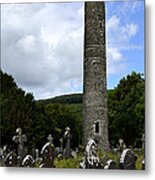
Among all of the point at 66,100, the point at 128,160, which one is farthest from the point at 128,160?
the point at 66,100

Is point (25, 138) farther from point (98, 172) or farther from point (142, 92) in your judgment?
point (142, 92)

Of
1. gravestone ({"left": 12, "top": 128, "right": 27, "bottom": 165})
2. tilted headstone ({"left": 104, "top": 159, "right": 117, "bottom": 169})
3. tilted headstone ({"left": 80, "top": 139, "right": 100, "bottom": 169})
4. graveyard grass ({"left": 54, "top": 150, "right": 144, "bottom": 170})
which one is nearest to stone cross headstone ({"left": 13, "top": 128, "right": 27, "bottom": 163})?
gravestone ({"left": 12, "top": 128, "right": 27, "bottom": 165})

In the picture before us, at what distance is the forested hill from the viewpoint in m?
2.64

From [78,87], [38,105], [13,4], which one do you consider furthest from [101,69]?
[13,4]

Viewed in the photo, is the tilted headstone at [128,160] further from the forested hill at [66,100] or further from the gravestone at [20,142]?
the gravestone at [20,142]

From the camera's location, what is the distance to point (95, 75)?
8.73ft

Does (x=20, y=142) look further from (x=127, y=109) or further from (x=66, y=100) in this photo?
(x=127, y=109)

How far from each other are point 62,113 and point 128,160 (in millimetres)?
362

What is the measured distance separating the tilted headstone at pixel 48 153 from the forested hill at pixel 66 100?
16 centimetres

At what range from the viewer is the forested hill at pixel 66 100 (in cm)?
264

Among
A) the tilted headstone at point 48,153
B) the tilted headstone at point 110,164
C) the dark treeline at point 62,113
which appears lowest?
the tilted headstone at point 110,164

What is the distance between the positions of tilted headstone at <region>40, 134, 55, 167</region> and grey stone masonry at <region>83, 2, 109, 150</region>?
0.16 meters

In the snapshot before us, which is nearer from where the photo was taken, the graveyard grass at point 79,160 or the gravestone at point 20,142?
the graveyard grass at point 79,160

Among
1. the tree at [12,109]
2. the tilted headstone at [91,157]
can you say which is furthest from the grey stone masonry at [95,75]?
the tree at [12,109]
